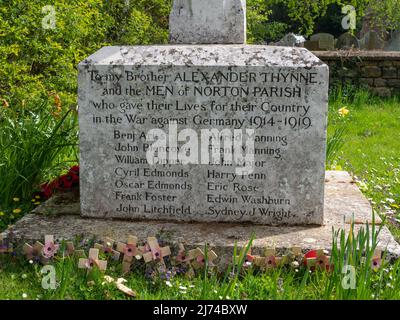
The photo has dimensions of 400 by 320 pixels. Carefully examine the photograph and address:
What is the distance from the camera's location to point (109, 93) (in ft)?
11.0

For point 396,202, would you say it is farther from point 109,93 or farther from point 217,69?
point 109,93

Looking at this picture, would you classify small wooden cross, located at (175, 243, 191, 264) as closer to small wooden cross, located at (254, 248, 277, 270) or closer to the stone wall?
small wooden cross, located at (254, 248, 277, 270)

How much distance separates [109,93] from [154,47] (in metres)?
0.39

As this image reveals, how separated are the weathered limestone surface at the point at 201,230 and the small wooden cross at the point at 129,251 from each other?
0.12 meters

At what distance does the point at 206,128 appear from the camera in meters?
3.32

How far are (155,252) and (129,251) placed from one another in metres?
0.14

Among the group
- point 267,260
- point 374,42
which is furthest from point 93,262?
point 374,42

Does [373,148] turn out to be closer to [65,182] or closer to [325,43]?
[65,182]

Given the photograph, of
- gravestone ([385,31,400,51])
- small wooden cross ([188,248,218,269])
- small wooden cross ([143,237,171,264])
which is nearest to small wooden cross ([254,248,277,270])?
small wooden cross ([188,248,218,269])

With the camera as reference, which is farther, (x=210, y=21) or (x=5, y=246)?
(x=210, y=21)

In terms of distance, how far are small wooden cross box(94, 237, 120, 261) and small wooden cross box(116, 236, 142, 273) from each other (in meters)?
0.03

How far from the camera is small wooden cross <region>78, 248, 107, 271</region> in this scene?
2.83m

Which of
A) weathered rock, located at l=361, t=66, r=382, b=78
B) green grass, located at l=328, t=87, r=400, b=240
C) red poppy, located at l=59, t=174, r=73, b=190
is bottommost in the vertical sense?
green grass, located at l=328, t=87, r=400, b=240
